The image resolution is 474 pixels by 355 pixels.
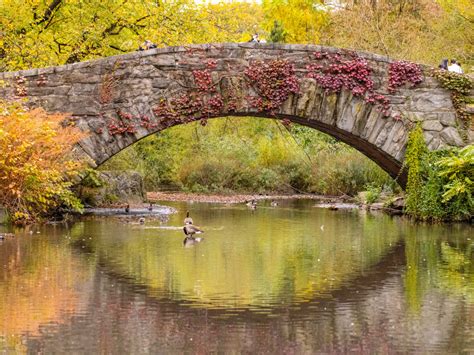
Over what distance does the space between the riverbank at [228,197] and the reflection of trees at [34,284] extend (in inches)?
486

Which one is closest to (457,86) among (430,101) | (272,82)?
(430,101)

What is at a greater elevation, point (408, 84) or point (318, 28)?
point (318, 28)

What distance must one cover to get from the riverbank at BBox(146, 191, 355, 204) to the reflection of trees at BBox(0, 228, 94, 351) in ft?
40.5

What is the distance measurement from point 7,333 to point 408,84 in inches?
513

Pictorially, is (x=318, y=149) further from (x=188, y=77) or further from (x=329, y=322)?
(x=329, y=322)

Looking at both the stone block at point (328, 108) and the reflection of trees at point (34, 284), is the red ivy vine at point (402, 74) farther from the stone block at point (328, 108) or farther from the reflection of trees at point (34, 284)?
the reflection of trees at point (34, 284)

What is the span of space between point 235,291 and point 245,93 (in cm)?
914

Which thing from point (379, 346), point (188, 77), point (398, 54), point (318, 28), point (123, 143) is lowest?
point (379, 346)

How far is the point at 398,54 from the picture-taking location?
105 feet

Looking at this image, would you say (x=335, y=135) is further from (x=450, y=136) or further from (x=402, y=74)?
(x=450, y=136)

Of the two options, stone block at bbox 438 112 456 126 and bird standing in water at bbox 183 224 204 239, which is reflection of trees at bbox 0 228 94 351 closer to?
bird standing in water at bbox 183 224 204 239

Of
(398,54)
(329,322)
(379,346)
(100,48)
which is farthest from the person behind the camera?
(398,54)

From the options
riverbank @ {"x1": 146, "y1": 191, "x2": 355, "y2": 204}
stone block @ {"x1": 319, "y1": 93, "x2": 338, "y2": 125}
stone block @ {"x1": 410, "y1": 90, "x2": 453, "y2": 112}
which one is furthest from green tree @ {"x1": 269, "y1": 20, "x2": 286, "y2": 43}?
stone block @ {"x1": 319, "y1": 93, "x2": 338, "y2": 125}

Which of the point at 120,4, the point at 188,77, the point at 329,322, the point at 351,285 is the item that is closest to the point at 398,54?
the point at 120,4
